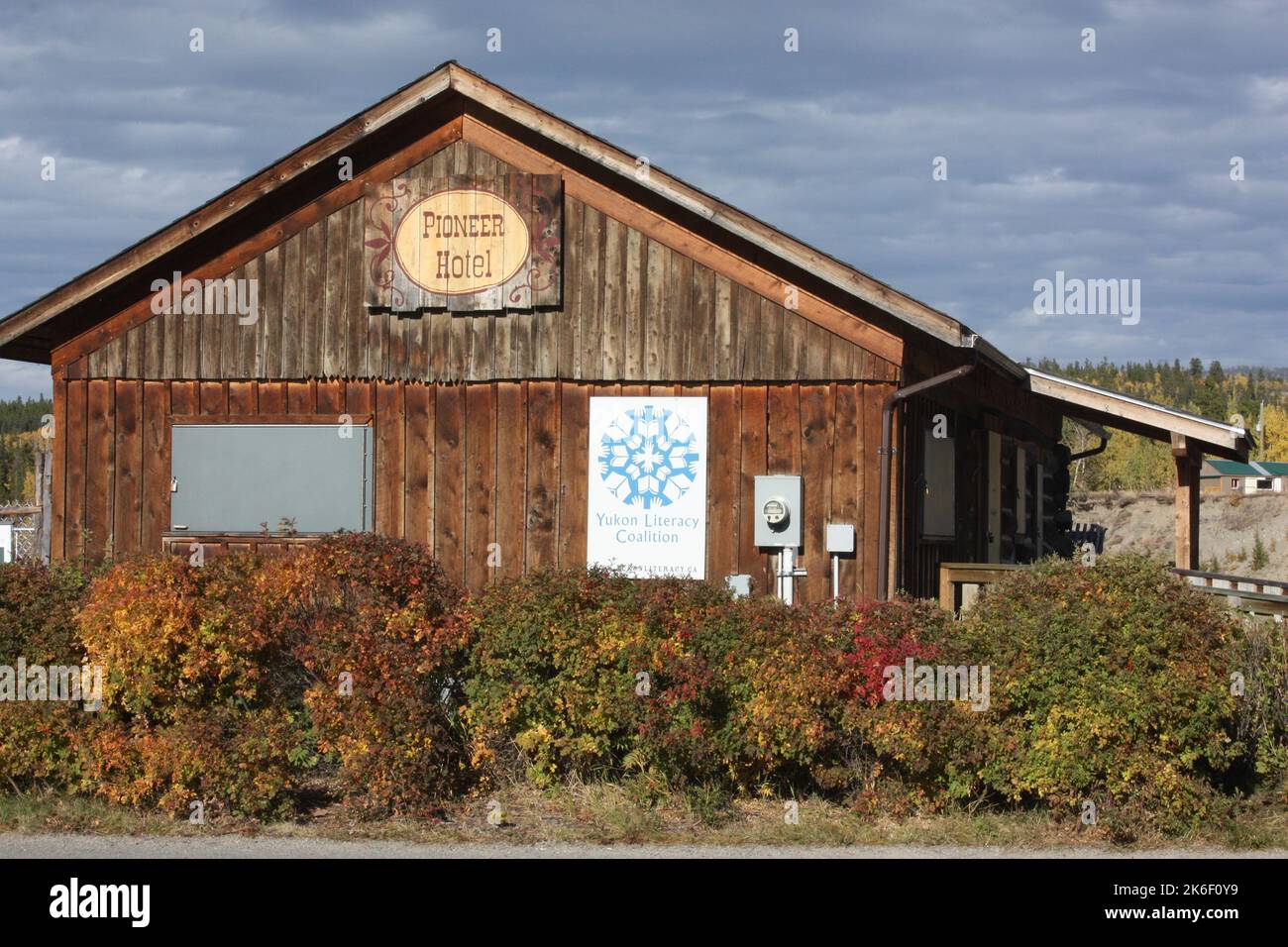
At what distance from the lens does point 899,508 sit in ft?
44.1

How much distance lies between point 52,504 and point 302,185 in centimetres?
429

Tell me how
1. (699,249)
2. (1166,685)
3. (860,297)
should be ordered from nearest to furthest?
(1166,685), (860,297), (699,249)

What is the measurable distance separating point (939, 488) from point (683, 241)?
435 centimetres

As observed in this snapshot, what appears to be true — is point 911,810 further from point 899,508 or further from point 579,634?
point 899,508

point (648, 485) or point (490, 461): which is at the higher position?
point (490, 461)

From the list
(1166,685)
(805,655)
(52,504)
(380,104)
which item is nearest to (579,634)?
(805,655)

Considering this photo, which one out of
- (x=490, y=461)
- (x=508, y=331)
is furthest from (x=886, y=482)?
(x=508, y=331)

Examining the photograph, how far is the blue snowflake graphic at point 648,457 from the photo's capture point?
13.6m

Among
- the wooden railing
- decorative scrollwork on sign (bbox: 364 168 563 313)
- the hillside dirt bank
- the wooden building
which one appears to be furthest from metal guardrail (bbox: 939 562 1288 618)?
the hillside dirt bank

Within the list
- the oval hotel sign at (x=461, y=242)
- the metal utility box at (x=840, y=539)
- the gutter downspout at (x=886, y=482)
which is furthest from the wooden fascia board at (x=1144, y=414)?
the oval hotel sign at (x=461, y=242)

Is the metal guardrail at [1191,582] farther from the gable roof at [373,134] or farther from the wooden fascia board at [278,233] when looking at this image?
the wooden fascia board at [278,233]

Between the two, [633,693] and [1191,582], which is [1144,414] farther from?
[633,693]

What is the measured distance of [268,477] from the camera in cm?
1426

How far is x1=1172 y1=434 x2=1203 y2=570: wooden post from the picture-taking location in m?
17.4
